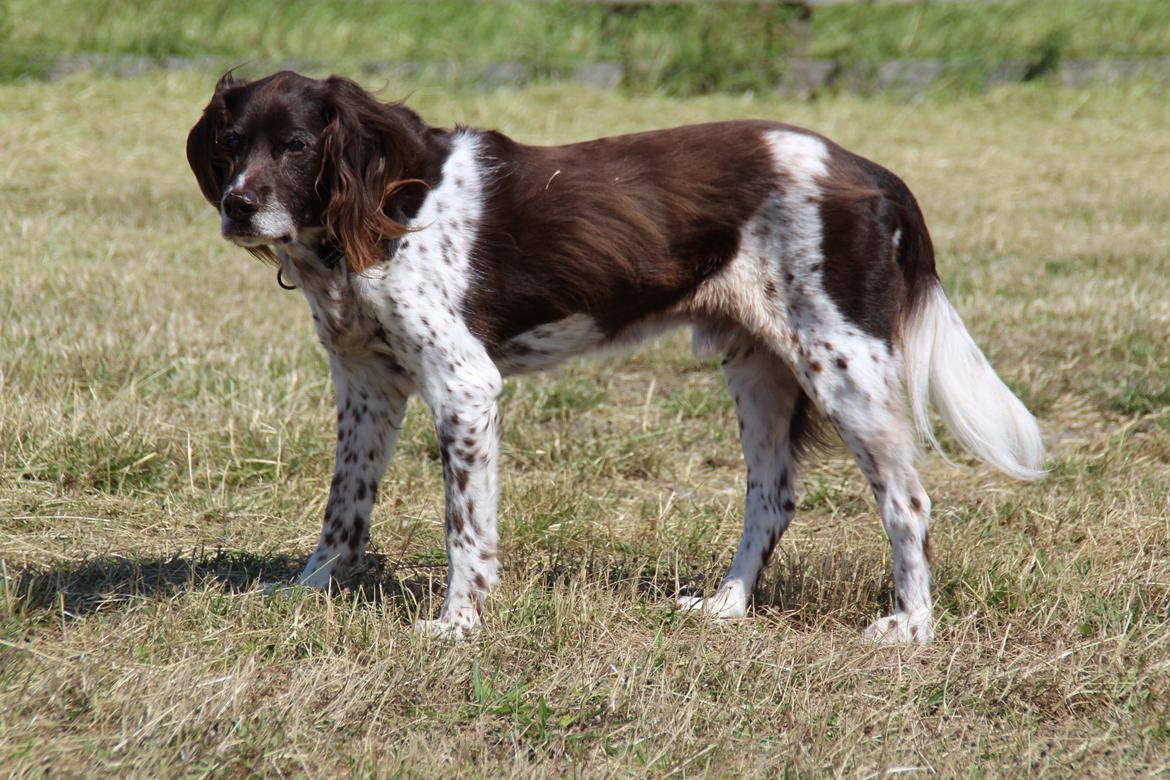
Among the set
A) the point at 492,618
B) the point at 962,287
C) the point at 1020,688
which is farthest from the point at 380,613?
the point at 962,287

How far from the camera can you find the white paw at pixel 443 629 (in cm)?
312

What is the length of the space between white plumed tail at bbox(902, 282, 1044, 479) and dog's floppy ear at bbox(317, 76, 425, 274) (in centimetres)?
135

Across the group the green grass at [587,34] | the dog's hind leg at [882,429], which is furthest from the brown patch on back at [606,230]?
the green grass at [587,34]

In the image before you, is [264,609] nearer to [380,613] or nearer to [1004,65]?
[380,613]

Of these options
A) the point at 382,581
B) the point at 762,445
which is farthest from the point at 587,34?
the point at 382,581

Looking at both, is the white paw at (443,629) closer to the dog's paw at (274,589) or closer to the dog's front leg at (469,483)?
the dog's front leg at (469,483)

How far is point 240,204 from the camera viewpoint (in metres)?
3.06

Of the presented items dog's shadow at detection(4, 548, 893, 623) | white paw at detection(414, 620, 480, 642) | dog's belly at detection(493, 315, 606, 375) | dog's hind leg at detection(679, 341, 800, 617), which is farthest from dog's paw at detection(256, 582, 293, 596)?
dog's hind leg at detection(679, 341, 800, 617)

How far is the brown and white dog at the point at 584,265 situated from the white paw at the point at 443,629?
0.01m

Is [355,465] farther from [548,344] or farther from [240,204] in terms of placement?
[240,204]

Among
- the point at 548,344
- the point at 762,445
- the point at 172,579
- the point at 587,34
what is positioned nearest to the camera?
the point at 548,344

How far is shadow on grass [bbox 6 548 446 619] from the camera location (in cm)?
328

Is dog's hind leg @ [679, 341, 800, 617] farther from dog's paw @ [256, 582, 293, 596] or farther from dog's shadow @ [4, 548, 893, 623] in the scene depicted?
dog's paw @ [256, 582, 293, 596]

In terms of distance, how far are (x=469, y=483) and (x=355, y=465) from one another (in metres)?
0.48
